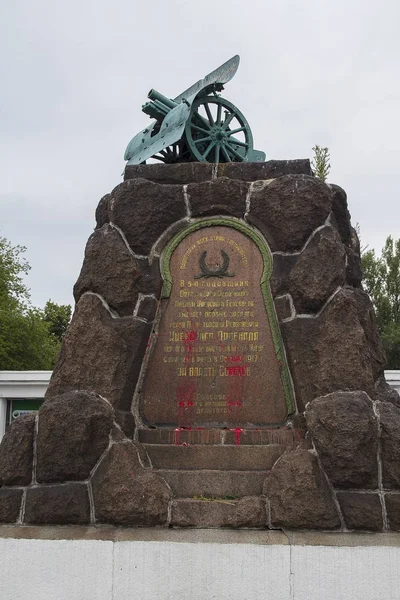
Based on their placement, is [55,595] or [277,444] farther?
[277,444]

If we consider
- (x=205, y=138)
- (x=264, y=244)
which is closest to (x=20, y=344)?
(x=205, y=138)

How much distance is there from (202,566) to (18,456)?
1.52m

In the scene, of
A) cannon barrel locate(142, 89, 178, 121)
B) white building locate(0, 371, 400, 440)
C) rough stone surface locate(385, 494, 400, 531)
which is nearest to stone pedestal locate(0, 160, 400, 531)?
rough stone surface locate(385, 494, 400, 531)

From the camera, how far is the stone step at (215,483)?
4695mm

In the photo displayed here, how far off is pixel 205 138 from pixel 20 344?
17.0 metres

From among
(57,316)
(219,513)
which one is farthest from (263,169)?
(57,316)

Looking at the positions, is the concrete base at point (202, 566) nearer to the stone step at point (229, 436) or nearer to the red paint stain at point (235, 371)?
the stone step at point (229, 436)

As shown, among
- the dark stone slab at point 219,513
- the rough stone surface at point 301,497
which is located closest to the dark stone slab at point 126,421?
the dark stone slab at point 219,513

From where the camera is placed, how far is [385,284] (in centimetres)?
2716

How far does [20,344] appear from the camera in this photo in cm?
2239

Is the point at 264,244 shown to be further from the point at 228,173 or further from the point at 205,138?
the point at 205,138

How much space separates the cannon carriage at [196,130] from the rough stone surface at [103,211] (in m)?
1.15

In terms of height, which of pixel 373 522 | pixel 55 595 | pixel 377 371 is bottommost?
pixel 55 595

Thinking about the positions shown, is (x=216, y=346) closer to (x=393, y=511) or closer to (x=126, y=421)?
(x=126, y=421)
